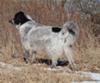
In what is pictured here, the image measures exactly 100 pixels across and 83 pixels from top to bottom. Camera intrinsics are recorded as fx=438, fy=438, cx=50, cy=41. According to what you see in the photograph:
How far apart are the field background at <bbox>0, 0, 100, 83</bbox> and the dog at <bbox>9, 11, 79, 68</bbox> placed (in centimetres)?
34

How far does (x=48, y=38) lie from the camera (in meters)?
9.39

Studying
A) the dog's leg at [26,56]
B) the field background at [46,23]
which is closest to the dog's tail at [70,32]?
the field background at [46,23]

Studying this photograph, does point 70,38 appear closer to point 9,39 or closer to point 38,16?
point 9,39

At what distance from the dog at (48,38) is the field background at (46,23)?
342 mm

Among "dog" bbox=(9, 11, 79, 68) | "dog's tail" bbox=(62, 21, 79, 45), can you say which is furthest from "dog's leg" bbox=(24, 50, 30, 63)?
"dog's tail" bbox=(62, 21, 79, 45)

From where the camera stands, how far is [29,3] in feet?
45.8

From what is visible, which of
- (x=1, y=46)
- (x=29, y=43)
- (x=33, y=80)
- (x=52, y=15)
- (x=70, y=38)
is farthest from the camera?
(x=52, y=15)

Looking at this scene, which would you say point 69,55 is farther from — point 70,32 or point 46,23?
point 46,23

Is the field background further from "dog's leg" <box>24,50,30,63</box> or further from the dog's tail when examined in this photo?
the dog's tail

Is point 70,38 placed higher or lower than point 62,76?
higher

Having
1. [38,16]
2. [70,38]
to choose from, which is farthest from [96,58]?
[38,16]

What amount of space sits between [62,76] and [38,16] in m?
4.60

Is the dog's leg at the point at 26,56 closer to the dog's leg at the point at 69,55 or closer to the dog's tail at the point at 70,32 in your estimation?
the dog's leg at the point at 69,55

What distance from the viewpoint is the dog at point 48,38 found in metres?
9.17
